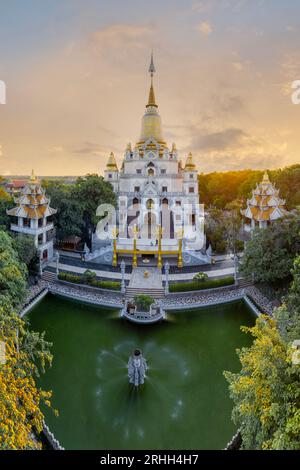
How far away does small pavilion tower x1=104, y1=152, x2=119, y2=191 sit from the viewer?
32094mm

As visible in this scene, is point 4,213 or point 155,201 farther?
point 155,201

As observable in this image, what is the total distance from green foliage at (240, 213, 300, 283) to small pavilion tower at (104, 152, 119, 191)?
62.4ft

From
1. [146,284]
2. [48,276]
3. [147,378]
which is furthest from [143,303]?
[48,276]

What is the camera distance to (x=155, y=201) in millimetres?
27984

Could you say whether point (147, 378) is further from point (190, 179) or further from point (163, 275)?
point (190, 179)

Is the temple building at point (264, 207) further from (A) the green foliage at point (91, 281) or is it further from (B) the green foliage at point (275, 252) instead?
(A) the green foliage at point (91, 281)

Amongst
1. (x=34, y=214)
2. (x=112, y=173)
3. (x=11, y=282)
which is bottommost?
(x=11, y=282)

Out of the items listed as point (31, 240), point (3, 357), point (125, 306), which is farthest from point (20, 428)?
point (31, 240)

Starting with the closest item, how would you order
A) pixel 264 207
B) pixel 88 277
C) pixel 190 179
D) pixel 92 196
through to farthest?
pixel 88 277 → pixel 264 207 → pixel 92 196 → pixel 190 179

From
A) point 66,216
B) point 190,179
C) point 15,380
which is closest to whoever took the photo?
point 15,380

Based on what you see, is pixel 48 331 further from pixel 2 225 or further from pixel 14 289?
pixel 2 225

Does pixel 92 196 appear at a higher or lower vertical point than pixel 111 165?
lower

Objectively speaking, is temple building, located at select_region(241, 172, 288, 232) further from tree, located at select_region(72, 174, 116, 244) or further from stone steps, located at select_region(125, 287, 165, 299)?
tree, located at select_region(72, 174, 116, 244)

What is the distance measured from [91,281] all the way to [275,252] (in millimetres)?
11250
